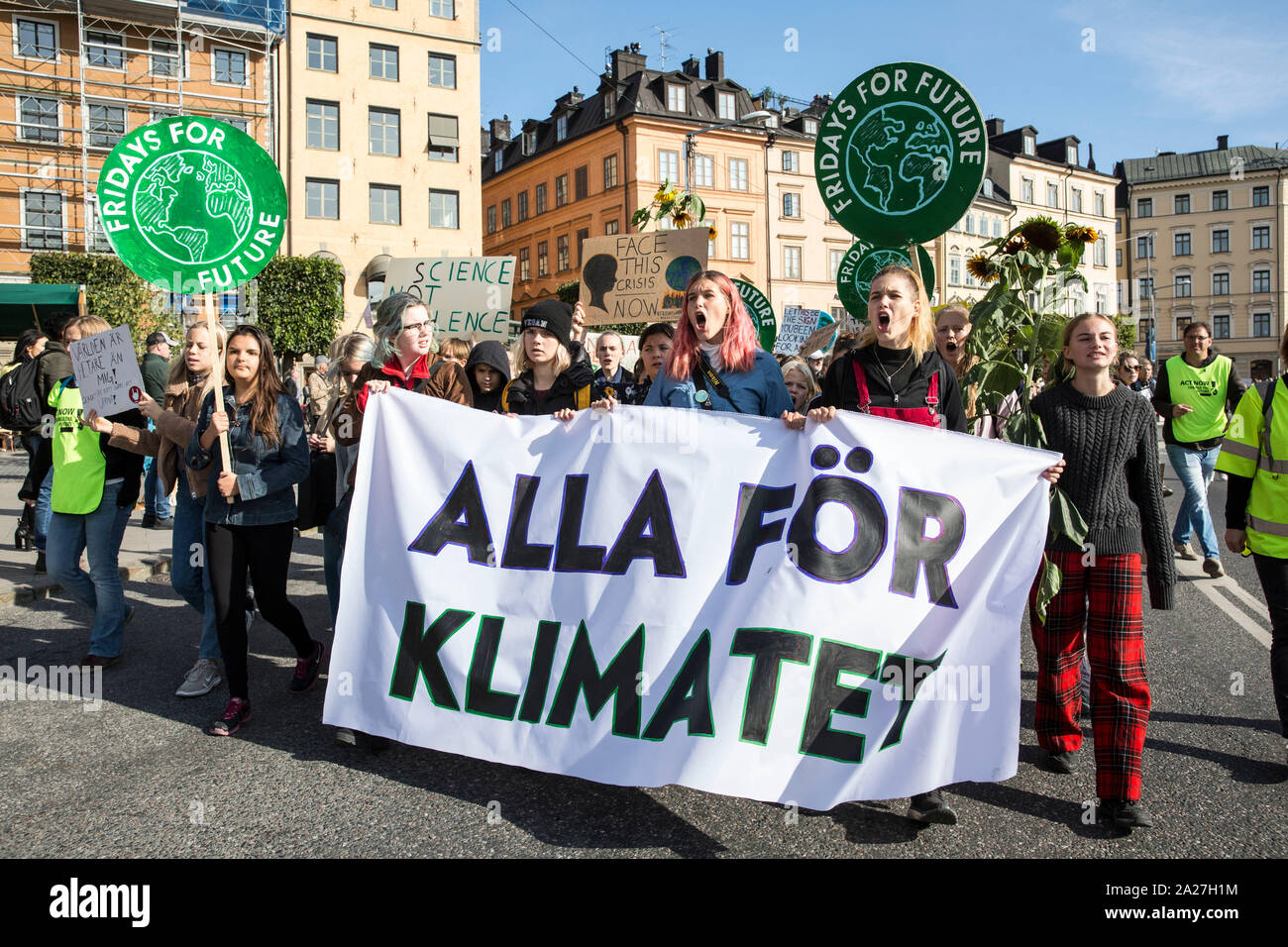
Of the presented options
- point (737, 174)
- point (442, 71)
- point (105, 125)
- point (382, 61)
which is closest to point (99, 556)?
point (105, 125)

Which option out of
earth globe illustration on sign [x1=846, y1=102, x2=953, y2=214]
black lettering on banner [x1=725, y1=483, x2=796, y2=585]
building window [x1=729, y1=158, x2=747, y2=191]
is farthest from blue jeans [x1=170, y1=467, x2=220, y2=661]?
building window [x1=729, y1=158, x2=747, y2=191]

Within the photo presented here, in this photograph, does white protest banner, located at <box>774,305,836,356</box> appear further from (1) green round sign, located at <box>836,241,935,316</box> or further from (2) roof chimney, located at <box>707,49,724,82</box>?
(2) roof chimney, located at <box>707,49,724,82</box>

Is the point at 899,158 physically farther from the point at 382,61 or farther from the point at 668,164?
the point at 668,164

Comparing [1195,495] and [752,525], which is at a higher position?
[752,525]

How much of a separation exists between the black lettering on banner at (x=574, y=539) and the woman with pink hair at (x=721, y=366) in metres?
0.59

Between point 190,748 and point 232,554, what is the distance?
0.90m

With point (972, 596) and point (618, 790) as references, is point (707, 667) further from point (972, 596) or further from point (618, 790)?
point (972, 596)

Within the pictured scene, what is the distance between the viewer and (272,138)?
3616 cm

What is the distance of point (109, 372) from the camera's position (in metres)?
5.43

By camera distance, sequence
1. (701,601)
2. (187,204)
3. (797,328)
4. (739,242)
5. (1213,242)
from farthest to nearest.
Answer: (1213,242)
(739,242)
(797,328)
(187,204)
(701,601)

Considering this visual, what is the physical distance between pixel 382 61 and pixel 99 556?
3981 centimetres

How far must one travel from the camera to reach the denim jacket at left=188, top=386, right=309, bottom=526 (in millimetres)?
4770

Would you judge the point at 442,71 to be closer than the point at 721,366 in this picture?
No
